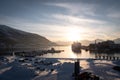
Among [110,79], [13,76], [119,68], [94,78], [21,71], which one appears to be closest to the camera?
[94,78]

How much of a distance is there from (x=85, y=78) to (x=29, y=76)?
32.2 ft

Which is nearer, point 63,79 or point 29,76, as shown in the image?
point 63,79

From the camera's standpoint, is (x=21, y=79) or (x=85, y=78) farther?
(x=21, y=79)

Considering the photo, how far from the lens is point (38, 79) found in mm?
23406

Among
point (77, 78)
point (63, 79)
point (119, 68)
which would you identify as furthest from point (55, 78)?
point (119, 68)

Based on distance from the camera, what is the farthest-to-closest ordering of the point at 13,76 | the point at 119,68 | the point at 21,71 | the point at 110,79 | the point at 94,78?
the point at 119,68 < the point at 21,71 < the point at 13,76 < the point at 110,79 < the point at 94,78

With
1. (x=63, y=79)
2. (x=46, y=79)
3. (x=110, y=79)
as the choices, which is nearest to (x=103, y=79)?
(x=110, y=79)

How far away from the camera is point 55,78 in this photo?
23.7 metres

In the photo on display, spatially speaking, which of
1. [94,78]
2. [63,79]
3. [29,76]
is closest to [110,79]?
[94,78]

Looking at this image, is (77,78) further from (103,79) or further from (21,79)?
(21,79)

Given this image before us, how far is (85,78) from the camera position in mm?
22078

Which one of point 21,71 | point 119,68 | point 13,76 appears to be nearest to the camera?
point 13,76

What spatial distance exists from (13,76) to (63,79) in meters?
8.74

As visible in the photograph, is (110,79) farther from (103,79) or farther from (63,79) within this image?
(63,79)
